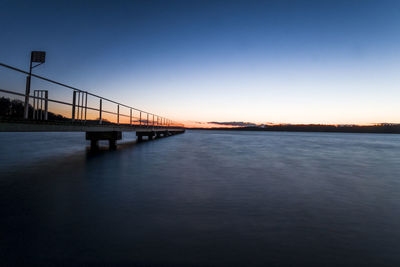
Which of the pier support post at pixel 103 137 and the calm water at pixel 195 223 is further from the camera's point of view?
the pier support post at pixel 103 137

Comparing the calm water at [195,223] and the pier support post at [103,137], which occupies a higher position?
the pier support post at [103,137]

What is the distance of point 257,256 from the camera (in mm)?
2488

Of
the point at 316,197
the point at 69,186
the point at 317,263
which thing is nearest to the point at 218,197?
the point at 316,197

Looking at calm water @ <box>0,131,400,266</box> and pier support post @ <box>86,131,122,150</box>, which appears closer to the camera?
A: calm water @ <box>0,131,400,266</box>

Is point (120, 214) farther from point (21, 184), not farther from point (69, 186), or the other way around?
point (21, 184)

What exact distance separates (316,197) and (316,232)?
82.7 inches

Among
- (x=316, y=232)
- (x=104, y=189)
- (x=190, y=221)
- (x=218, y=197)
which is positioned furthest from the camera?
(x=104, y=189)

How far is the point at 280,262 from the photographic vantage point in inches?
93.7

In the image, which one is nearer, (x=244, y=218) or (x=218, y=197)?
(x=244, y=218)

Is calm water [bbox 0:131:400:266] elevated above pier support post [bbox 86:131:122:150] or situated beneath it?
situated beneath

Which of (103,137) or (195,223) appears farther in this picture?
(103,137)

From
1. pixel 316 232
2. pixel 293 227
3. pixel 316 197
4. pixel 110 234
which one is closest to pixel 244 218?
pixel 293 227

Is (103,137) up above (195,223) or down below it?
above

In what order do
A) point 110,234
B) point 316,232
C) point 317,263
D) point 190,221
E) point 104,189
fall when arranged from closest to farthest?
point 317,263
point 110,234
point 316,232
point 190,221
point 104,189
